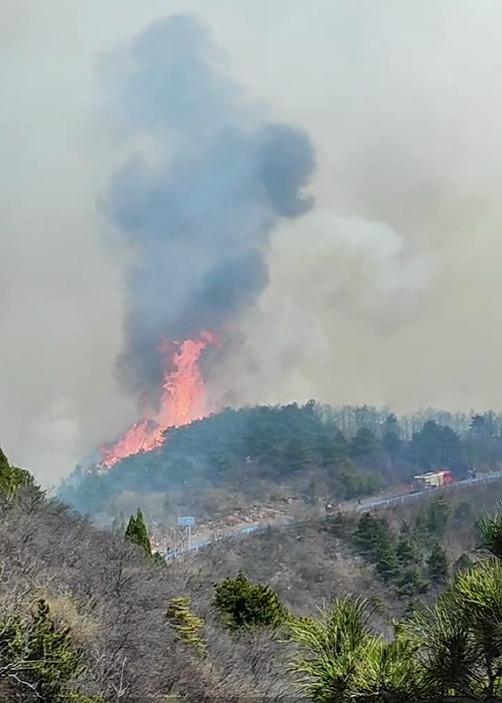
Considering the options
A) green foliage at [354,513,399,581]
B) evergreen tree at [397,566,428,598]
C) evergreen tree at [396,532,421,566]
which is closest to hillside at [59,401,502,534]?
green foliage at [354,513,399,581]

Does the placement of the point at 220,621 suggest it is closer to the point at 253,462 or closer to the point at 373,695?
the point at 373,695

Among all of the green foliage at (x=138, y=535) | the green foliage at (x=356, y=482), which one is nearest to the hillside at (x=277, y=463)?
the green foliage at (x=356, y=482)

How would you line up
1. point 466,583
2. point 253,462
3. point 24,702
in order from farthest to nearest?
1. point 253,462
2. point 24,702
3. point 466,583

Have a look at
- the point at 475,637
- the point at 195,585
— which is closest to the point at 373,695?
the point at 475,637

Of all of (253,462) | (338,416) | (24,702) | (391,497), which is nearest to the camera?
(24,702)

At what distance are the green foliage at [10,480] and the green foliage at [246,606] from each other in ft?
16.9

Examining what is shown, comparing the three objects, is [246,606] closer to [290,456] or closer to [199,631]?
[199,631]

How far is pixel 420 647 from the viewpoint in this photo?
2.71 metres

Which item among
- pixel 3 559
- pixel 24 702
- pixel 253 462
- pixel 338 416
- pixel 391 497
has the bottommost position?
pixel 24 702

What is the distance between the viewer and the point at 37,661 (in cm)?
657

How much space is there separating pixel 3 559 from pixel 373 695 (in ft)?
28.1

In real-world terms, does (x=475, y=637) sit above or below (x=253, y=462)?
below

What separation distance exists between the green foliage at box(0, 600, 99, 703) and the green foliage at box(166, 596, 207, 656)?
5.12 metres

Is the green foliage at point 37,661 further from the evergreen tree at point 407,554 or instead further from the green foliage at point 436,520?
the green foliage at point 436,520
